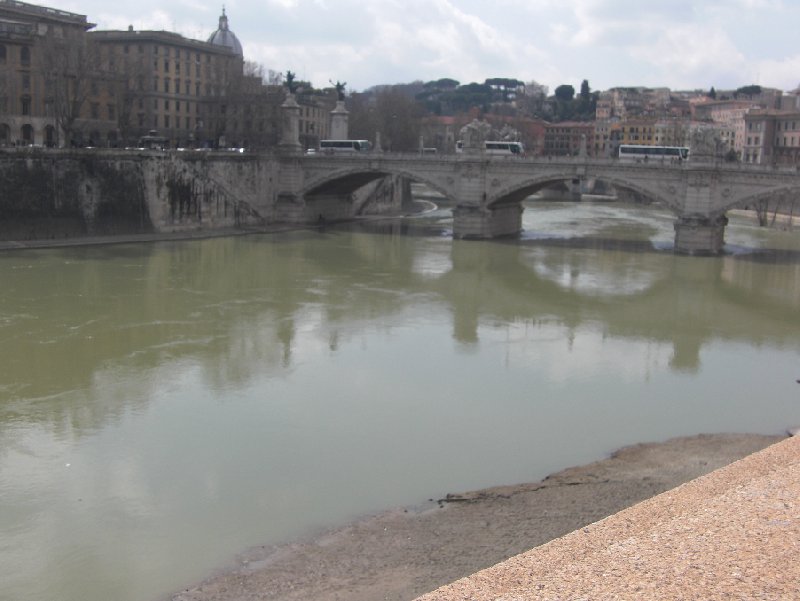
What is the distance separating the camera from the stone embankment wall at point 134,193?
115 feet

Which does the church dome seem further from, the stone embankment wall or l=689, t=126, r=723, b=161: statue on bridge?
l=689, t=126, r=723, b=161: statue on bridge

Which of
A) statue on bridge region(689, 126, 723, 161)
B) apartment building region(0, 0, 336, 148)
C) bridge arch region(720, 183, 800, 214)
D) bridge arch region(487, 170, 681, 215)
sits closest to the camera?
bridge arch region(720, 183, 800, 214)

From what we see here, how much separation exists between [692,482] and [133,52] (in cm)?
5562

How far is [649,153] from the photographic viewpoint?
43500 mm

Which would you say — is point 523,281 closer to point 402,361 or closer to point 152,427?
point 402,361

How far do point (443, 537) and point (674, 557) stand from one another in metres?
3.26

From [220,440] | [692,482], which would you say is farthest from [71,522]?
[692,482]

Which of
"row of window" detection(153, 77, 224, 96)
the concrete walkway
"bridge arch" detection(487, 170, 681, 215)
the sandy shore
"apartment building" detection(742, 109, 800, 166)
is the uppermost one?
"row of window" detection(153, 77, 224, 96)

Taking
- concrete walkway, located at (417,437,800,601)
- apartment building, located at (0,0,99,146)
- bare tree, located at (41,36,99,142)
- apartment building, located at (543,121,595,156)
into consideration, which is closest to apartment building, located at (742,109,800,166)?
apartment building, located at (543,121,595,156)

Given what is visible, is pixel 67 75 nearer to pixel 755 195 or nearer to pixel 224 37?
pixel 755 195

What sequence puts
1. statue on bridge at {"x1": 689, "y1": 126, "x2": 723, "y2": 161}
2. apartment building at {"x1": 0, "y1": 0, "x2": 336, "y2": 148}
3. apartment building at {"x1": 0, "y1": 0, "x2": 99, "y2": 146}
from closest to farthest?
statue on bridge at {"x1": 689, "y1": 126, "x2": 723, "y2": 161} < apartment building at {"x1": 0, "y1": 0, "x2": 99, "y2": 146} < apartment building at {"x1": 0, "y1": 0, "x2": 336, "y2": 148}

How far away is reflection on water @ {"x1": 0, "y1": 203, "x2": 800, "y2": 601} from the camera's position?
11.5m

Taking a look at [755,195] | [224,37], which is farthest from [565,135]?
[755,195]

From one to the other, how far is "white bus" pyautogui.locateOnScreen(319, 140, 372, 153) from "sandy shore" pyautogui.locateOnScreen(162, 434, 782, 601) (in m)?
34.1
